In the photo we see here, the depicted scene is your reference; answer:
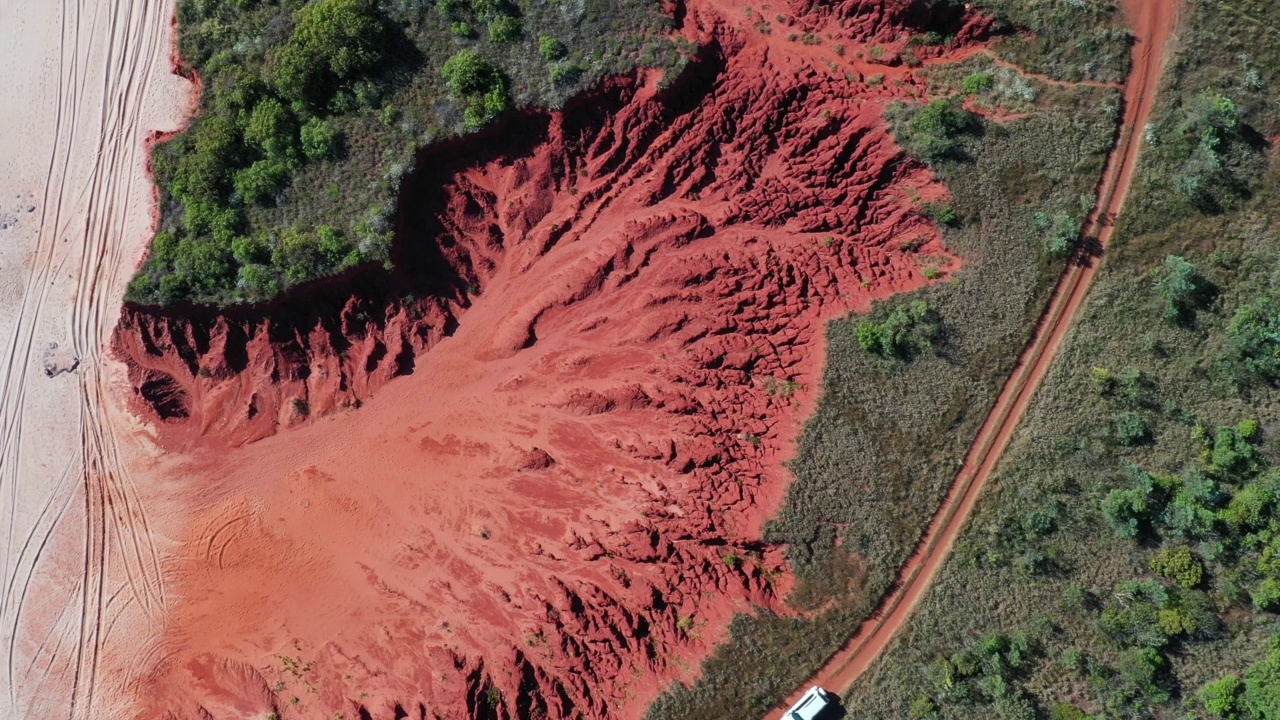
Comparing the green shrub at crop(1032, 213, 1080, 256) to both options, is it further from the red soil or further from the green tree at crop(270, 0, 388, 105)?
the green tree at crop(270, 0, 388, 105)

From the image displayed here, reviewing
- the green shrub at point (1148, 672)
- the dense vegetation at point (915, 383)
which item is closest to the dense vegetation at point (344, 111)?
the dense vegetation at point (915, 383)

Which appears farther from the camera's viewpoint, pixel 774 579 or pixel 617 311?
pixel 617 311

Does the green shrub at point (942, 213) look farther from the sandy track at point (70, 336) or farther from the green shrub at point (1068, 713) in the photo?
the sandy track at point (70, 336)

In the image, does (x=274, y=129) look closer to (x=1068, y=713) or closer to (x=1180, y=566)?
(x=1068, y=713)

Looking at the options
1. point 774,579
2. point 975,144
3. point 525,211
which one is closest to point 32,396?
point 525,211

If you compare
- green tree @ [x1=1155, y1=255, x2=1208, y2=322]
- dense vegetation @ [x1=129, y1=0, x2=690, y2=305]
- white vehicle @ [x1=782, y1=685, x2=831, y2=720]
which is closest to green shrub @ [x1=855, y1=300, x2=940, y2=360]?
green tree @ [x1=1155, y1=255, x2=1208, y2=322]

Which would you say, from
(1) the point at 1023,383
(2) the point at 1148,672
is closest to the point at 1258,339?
(1) the point at 1023,383

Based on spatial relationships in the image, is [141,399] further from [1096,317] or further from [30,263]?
[1096,317]
